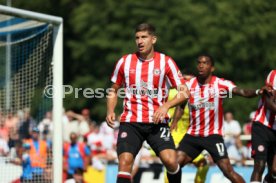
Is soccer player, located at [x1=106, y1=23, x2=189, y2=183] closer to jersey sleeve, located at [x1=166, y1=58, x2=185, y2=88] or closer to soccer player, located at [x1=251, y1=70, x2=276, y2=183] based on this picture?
jersey sleeve, located at [x1=166, y1=58, x2=185, y2=88]

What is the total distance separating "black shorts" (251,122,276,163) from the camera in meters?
12.9

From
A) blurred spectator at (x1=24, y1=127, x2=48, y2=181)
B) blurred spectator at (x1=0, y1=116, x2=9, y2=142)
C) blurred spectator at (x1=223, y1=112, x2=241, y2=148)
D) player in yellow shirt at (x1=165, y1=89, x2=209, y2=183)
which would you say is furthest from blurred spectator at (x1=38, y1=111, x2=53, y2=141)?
blurred spectator at (x1=223, y1=112, x2=241, y2=148)

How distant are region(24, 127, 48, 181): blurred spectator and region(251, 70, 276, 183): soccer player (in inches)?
142

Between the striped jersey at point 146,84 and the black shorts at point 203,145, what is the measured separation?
2159 mm

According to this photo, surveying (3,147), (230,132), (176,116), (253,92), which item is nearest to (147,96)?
(253,92)

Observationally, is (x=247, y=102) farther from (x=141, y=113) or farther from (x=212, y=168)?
(x=141, y=113)

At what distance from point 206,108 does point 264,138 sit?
40.8 inches

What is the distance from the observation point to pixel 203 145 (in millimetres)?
13109

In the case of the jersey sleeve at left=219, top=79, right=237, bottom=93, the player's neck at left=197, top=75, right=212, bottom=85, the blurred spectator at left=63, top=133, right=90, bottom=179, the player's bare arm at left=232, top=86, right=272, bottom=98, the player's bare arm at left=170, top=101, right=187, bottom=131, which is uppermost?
the player's neck at left=197, top=75, right=212, bottom=85

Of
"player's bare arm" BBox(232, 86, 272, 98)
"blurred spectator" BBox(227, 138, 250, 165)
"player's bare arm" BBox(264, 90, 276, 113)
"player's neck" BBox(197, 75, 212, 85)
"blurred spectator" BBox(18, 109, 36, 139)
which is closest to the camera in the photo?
"player's bare arm" BBox(232, 86, 272, 98)

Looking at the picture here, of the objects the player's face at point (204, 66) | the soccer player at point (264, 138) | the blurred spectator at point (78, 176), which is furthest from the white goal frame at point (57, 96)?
the blurred spectator at point (78, 176)

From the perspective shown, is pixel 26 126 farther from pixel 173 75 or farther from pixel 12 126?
pixel 173 75

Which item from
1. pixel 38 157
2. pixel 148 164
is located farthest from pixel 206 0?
pixel 38 157

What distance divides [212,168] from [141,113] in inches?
282
